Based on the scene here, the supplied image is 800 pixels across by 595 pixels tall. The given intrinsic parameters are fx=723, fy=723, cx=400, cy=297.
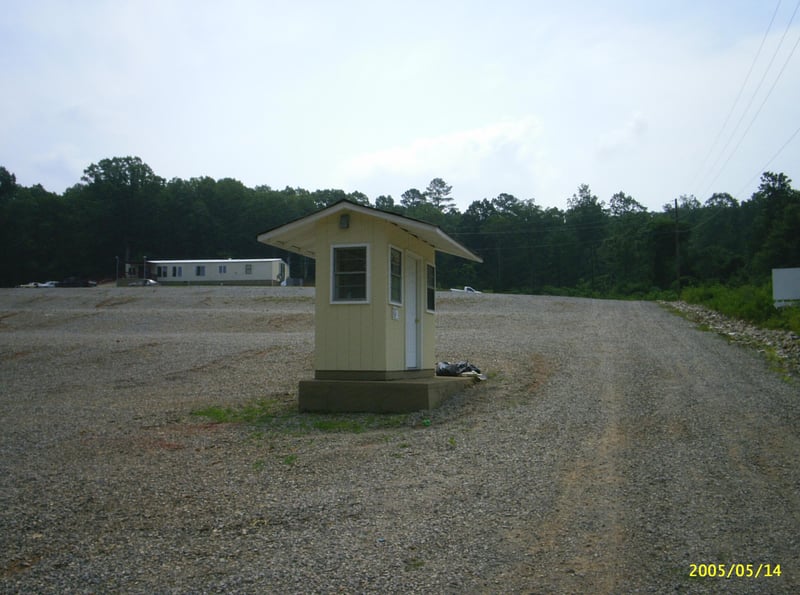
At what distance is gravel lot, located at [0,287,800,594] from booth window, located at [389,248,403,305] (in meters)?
1.80

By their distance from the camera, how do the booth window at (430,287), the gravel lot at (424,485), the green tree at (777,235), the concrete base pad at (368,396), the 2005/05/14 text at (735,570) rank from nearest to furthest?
the 2005/05/14 text at (735,570), the gravel lot at (424,485), the concrete base pad at (368,396), the booth window at (430,287), the green tree at (777,235)

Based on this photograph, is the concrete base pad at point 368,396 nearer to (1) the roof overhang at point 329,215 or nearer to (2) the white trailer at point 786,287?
(1) the roof overhang at point 329,215

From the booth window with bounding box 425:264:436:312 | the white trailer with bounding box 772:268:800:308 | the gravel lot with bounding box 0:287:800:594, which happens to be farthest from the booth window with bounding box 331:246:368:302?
the white trailer with bounding box 772:268:800:308

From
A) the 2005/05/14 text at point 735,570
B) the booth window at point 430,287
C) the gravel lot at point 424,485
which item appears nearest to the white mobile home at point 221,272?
the gravel lot at point 424,485

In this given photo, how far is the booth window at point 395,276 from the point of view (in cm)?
1079

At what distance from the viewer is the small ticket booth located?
10.4 metres

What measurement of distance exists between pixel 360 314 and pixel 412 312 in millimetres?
1495

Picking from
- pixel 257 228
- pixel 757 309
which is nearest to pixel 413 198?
pixel 257 228

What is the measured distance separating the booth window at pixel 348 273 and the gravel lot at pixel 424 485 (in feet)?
6.12

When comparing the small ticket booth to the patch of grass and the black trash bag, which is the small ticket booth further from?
the patch of grass

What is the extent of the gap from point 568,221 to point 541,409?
252 feet

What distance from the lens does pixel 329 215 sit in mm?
10742

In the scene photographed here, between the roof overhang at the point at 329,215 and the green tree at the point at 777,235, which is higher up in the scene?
the green tree at the point at 777,235

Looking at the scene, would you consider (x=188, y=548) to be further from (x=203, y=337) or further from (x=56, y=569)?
(x=203, y=337)
